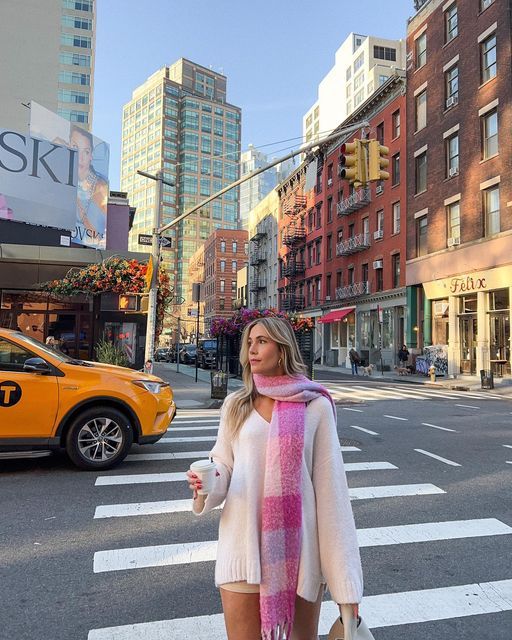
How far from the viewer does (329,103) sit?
114 metres

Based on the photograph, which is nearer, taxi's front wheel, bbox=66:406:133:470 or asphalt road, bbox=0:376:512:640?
asphalt road, bbox=0:376:512:640

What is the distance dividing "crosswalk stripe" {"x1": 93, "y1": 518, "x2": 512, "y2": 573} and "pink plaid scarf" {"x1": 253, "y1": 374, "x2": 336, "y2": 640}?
2486 mm

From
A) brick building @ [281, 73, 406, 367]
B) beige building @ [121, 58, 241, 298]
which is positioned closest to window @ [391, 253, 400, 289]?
brick building @ [281, 73, 406, 367]

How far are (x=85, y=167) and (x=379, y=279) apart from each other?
2164cm

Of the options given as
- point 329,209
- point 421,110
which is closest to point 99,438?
point 421,110

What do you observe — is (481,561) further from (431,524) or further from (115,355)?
(115,355)

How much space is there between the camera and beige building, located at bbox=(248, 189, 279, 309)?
212 ft

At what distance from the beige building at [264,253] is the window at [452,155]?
33.7m

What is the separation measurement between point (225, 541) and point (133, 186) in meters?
159

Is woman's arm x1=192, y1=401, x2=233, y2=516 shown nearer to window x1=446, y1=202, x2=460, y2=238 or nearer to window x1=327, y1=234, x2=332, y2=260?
window x1=446, y1=202, x2=460, y2=238

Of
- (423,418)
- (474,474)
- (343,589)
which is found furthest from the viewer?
(423,418)

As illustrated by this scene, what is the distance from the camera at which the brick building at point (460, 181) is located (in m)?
25.7

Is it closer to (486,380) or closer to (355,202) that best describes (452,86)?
(355,202)

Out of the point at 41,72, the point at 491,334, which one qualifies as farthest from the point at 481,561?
the point at 41,72
